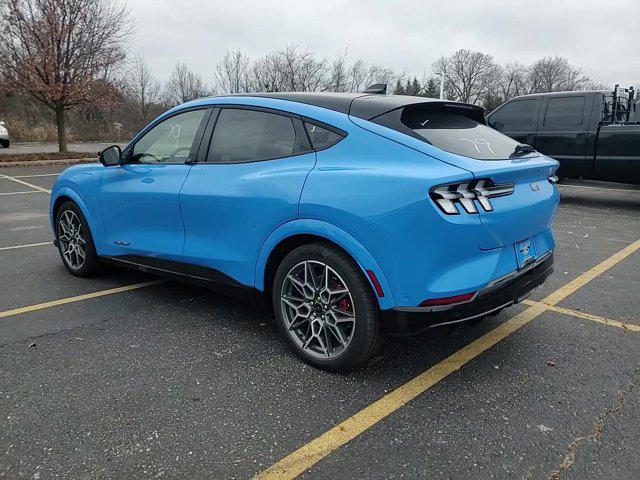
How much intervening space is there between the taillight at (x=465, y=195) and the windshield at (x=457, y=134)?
0.84ft

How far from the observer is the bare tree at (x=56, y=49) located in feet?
A: 53.5

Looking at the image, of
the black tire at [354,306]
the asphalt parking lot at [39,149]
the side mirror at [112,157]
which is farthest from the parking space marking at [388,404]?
the asphalt parking lot at [39,149]

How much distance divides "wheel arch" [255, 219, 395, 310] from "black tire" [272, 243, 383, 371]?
49 mm

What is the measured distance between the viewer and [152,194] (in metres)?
3.92

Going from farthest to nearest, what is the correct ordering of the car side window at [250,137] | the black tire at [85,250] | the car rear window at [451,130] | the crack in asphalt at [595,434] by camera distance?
the black tire at [85,250] → the car side window at [250,137] → the car rear window at [451,130] → the crack in asphalt at [595,434]

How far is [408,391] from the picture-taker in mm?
2855

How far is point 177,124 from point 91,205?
4.04 ft

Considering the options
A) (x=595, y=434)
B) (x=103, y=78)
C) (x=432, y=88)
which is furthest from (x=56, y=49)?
(x=432, y=88)

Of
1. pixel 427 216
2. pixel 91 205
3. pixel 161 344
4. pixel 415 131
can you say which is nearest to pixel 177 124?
pixel 91 205

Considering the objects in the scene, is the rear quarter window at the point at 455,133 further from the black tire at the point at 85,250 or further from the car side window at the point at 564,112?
the car side window at the point at 564,112

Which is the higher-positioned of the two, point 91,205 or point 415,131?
point 415,131

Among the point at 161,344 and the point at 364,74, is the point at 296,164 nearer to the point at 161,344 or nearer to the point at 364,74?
the point at 161,344

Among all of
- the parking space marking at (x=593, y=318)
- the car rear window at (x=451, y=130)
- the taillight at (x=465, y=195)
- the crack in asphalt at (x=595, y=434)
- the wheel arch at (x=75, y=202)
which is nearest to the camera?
the crack in asphalt at (x=595, y=434)

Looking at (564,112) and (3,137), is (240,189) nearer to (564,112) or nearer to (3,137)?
(564,112)
